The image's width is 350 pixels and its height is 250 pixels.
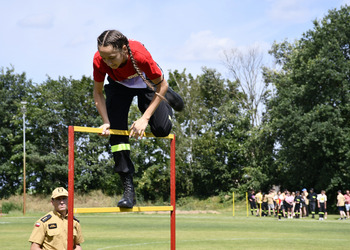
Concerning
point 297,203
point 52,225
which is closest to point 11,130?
point 297,203

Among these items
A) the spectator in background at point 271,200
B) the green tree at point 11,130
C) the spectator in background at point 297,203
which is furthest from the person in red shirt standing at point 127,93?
the green tree at point 11,130

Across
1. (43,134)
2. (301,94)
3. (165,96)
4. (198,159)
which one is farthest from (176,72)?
(165,96)

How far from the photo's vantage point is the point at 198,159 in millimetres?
58000

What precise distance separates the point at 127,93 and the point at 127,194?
1.05 metres

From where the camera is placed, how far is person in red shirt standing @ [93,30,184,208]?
512 centimetres

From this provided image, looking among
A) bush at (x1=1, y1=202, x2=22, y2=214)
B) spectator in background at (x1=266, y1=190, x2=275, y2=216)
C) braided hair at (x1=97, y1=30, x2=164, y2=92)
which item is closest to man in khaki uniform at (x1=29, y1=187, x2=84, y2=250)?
braided hair at (x1=97, y1=30, x2=164, y2=92)

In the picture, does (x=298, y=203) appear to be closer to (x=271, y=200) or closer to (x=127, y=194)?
(x=271, y=200)

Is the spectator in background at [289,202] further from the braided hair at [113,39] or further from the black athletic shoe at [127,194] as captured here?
the braided hair at [113,39]

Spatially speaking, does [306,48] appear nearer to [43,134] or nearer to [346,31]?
[346,31]

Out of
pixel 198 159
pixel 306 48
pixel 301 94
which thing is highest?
pixel 306 48

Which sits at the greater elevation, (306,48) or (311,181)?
(306,48)

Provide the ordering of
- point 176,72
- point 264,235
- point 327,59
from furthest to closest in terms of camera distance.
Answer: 1. point 176,72
2. point 327,59
3. point 264,235

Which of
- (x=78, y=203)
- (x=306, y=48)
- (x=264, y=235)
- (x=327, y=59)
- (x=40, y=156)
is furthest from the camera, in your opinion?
(x=40, y=156)

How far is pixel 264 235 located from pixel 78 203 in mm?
32743
